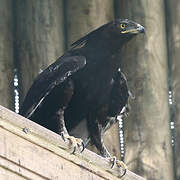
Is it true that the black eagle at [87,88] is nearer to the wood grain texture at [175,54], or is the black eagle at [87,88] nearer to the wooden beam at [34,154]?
the wood grain texture at [175,54]

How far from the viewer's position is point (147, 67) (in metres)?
10.0

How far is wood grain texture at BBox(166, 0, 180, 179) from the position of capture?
32.4 ft

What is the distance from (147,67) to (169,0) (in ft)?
3.15

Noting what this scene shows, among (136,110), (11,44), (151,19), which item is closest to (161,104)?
(136,110)

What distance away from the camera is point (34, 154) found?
21.5 feet

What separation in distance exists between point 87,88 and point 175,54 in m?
1.85

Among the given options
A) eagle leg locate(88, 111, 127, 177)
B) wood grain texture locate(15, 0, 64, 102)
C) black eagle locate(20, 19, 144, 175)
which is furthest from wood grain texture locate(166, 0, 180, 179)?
wood grain texture locate(15, 0, 64, 102)

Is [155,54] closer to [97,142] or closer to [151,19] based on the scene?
[151,19]

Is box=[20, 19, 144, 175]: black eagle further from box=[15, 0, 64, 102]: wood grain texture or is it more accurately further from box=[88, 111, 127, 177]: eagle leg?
box=[15, 0, 64, 102]: wood grain texture

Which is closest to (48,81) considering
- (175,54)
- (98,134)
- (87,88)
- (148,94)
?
(87,88)

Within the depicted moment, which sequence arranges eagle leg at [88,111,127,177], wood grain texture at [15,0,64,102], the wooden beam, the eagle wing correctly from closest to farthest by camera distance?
the wooden beam
the eagle wing
eagle leg at [88,111,127,177]
wood grain texture at [15,0,64,102]

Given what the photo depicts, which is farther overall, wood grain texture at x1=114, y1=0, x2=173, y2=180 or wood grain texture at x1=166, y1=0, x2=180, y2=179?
wood grain texture at x1=166, y1=0, x2=180, y2=179

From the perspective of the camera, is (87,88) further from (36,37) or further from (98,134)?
(36,37)

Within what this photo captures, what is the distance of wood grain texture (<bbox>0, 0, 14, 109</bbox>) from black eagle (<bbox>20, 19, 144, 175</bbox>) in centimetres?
101
